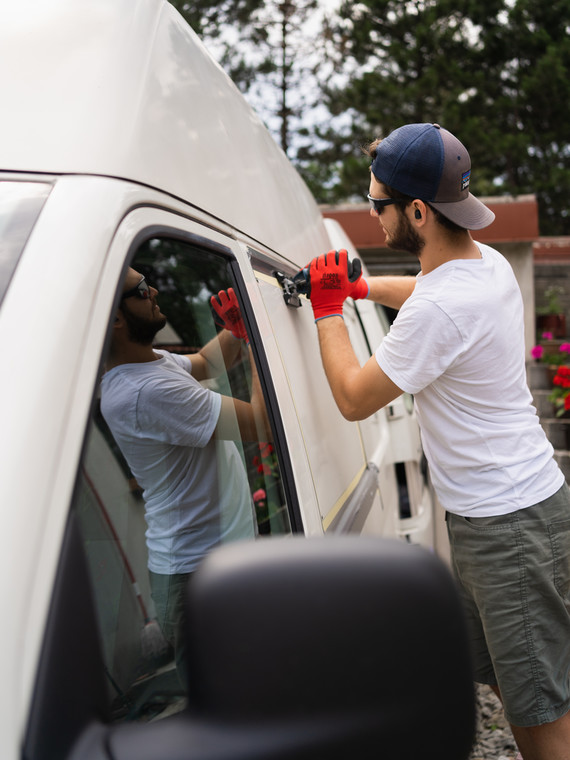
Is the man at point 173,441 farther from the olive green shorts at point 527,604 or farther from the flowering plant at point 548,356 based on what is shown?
the flowering plant at point 548,356

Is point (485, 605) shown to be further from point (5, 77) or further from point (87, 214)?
point (5, 77)

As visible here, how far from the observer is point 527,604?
2041 mm

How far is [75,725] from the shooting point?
84 cm

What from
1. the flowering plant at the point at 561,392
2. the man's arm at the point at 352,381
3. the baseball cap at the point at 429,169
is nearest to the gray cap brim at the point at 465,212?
the baseball cap at the point at 429,169

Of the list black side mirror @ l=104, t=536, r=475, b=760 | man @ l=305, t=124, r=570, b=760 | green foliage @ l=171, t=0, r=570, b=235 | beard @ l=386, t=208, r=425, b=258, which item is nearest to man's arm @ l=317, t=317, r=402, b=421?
man @ l=305, t=124, r=570, b=760

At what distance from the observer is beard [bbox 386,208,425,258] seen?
2182 millimetres

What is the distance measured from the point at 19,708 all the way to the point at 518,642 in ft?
5.22

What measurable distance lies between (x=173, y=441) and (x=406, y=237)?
1084mm

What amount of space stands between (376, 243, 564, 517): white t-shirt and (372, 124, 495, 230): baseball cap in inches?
6.6

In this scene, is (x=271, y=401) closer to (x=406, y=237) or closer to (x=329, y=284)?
(x=329, y=284)

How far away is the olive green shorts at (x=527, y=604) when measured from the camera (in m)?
2.03

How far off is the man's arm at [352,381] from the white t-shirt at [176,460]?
0.52 metres

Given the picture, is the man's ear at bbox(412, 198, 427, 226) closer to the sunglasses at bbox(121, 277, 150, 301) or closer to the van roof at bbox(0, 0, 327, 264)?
the van roof at bbox(0, 0, 327, 264)

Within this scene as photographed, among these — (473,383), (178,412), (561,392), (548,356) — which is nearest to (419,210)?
(473,383)
